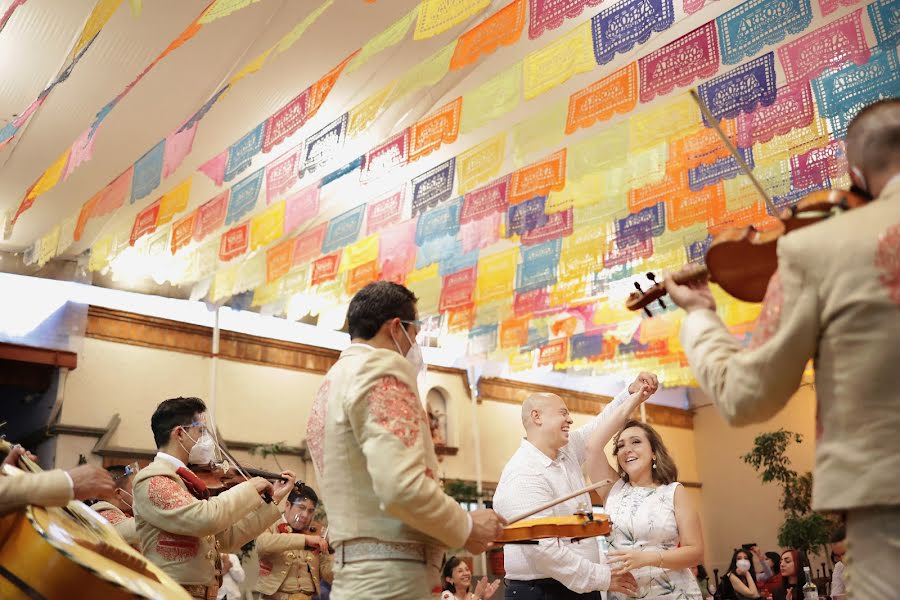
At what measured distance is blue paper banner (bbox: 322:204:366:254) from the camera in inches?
309

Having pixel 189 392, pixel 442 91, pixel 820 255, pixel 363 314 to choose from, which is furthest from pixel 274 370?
pixel 820 255

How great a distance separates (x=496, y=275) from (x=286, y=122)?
303cm

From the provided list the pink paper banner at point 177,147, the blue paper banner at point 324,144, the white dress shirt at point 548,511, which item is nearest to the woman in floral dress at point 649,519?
the white dress shirt at point 548,511

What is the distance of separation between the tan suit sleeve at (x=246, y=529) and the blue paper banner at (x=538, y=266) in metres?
4.66

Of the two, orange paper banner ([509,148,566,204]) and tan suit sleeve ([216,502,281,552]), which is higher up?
orange paper banner ([509,148,566,204])

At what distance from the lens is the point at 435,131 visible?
619 centimetres

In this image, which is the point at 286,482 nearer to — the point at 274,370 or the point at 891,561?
the point at 891,561

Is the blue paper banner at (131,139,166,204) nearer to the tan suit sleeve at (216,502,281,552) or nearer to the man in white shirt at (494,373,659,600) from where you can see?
the tan suit sleeve at (216,502,281,552)

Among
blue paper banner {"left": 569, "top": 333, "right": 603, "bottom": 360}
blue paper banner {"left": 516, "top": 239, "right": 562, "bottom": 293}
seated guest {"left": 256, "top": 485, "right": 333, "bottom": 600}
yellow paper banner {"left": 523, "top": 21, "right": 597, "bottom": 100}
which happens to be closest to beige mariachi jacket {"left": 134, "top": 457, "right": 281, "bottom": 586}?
seated guest {"left": 256, "top": 485, "right": 333, "bottom": 600}

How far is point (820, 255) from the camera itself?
1.55m

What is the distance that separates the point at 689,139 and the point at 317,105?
2698 mm

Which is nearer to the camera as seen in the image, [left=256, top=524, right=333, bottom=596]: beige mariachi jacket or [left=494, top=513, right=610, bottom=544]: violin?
[left=494, top=513, right=610, bottom=544]: violin

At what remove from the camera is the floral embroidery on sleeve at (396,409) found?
2213mm

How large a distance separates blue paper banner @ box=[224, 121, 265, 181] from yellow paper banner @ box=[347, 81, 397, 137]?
0.71 m
